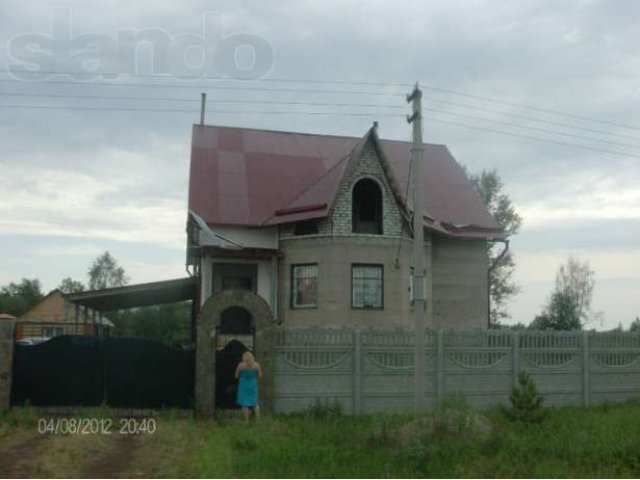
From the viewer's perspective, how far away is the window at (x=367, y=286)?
72.4ft

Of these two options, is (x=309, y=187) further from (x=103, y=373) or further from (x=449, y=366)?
(x=103, y=373)

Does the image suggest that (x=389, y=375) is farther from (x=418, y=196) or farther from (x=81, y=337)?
(x=81, y=337)

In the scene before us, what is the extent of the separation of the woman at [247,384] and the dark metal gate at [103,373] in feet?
4.09

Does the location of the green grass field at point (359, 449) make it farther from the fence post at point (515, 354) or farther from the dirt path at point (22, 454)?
the fence post at point (515, 354)

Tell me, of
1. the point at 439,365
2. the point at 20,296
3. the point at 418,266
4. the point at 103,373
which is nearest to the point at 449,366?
the point at 439,365

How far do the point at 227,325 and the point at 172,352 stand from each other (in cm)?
614

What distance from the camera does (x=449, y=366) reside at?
55.4ft

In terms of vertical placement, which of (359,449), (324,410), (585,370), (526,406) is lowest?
(359,449)

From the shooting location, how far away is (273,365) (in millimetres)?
15633

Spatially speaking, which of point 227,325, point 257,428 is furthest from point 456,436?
point 227,325

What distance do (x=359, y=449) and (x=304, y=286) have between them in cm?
1160

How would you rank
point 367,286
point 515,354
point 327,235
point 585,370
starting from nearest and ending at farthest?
Result: point 515,354, point 585,370, point 327,235, point 367,286

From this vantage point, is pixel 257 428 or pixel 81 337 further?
pixel 81 337

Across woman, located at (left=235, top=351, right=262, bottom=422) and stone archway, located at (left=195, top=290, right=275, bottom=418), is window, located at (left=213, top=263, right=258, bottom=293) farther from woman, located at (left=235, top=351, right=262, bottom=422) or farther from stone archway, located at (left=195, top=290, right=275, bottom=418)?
woman, located at (left=235, top=351, right=262, bottom=422)
